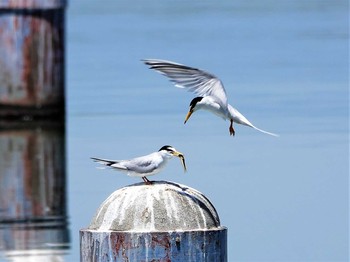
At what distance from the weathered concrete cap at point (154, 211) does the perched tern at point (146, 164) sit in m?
0.22

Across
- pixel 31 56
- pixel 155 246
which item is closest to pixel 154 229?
pixel 155 246

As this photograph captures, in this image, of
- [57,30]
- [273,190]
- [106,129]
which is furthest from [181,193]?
[57,30]

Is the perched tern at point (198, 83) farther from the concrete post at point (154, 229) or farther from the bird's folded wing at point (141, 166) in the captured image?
the concrete post at point (154, 229)

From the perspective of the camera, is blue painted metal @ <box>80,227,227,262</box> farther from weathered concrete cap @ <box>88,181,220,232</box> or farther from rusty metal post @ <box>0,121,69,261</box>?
rusty metal post @ <box>0,121,69,261</box>

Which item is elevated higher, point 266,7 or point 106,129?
point 266,7

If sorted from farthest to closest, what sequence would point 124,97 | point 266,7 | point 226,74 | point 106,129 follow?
point 266,7, point 226,74, point 124,97, point 106,129

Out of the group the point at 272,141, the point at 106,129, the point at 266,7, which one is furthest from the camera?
the point at 266,7

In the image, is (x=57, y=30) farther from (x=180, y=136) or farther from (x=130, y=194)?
(x=130, y=194)

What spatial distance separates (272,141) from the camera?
1783 cm

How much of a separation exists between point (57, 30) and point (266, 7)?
39.8 meters

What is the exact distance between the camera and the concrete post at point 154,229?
6703 millimetres

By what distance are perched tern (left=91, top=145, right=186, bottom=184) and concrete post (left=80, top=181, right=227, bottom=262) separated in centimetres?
→ 24

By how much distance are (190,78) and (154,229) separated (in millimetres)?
888

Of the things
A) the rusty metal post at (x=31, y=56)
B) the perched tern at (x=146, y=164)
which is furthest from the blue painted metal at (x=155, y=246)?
the rusty metal post at (x=31, y=56)
